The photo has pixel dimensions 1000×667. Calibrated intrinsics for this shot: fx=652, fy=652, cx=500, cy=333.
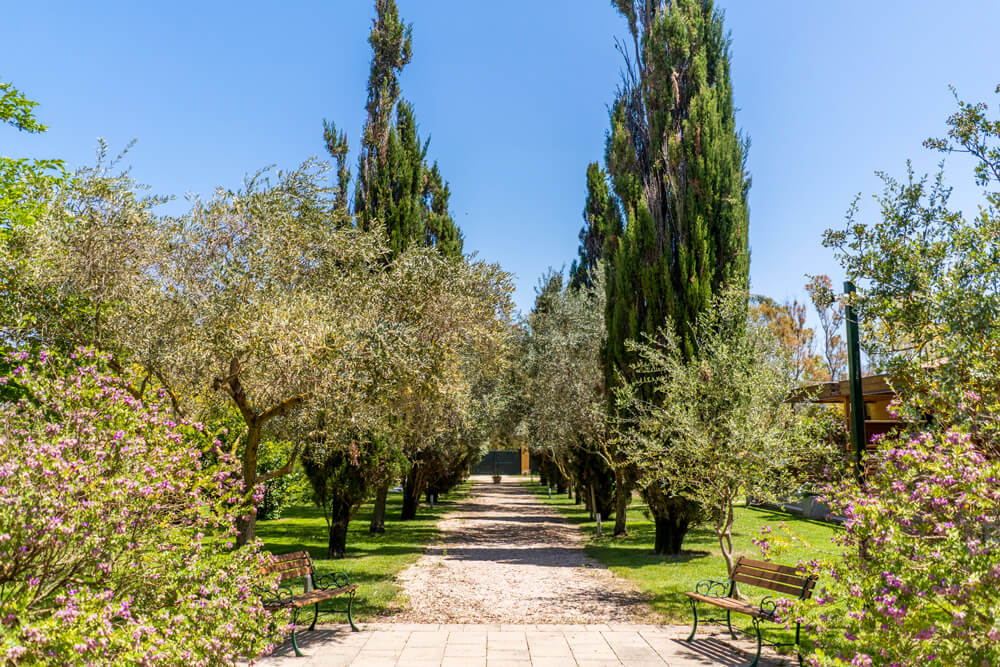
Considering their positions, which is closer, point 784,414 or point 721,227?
point 784,414

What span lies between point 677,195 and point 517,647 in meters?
13.0

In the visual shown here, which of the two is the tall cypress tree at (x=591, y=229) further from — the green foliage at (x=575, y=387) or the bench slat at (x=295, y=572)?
the bench slat at (x=295, y=572)

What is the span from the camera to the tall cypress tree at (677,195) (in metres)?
16.7

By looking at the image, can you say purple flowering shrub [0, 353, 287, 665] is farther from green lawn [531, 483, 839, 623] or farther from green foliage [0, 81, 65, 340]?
green lawn [531, 483, 839, 623]

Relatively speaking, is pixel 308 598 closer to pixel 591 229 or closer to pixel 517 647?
pixel 517 647

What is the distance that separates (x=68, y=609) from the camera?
3.65 metres

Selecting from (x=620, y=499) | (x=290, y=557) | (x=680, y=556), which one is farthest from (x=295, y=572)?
(x=620, y=499)

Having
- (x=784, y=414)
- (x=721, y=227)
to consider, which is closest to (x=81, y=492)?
(x=784, y=414)

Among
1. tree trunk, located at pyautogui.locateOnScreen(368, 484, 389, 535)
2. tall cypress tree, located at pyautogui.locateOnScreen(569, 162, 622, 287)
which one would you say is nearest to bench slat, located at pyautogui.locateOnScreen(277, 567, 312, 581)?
tree trunk, located at pyautogui.locateOnScreen(368, 484, 389, 535)

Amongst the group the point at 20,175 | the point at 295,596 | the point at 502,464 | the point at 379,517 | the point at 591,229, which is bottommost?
the point at 502,464

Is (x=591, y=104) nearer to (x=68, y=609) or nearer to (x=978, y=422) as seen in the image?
(x=978, y=422)

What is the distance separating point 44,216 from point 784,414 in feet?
36.4

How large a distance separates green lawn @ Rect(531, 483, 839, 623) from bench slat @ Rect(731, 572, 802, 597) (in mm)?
810

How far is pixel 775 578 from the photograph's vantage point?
26.5 feet
